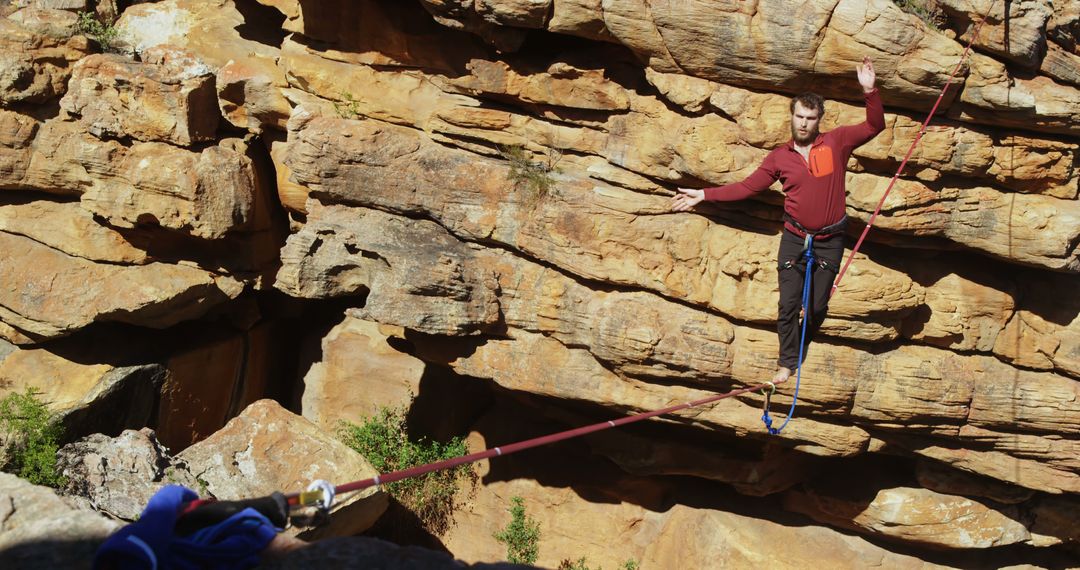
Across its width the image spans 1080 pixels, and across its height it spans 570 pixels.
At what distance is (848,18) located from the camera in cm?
652

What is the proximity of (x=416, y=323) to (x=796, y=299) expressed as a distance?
3.13 metres

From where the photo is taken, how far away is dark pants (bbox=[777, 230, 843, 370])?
259 inches

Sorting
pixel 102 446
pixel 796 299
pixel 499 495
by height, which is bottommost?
pixel 499 495

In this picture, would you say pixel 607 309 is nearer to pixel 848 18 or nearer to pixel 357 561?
pixel 848 18

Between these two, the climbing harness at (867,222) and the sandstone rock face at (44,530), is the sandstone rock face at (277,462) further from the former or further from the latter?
the climbing harness at (867,222)

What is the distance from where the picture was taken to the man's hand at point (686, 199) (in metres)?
6.73

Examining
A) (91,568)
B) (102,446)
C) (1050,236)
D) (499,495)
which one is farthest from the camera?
(499,495)

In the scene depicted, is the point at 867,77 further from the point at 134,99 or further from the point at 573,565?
the point at 134,99

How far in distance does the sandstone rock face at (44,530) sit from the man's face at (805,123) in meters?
4.74

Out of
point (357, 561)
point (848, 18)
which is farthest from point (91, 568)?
point (848, 18)

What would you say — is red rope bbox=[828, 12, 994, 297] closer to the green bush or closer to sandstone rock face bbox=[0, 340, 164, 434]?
the green bush

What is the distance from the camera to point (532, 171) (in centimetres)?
798

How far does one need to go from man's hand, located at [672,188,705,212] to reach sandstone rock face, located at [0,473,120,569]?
4302mm

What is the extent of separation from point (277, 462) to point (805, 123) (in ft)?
18.2
